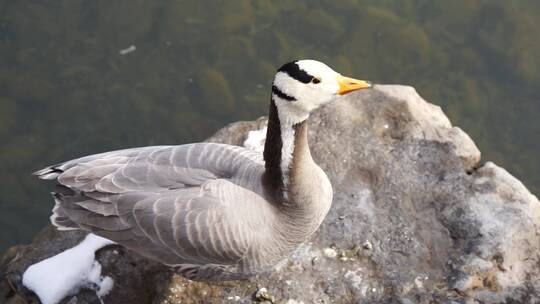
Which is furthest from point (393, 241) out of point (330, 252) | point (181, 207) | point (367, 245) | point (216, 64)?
point (216, 64)

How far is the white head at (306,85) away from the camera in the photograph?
314 cm

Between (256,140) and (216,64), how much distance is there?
2.24m

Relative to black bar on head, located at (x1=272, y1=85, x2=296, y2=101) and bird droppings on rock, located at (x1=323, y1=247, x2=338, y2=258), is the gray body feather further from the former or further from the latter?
black bar on head, located at (x1=272, y1=85, x2=296, y2=101)

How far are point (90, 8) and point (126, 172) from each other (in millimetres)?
3929

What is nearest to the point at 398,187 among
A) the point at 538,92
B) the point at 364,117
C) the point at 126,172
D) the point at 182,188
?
the point at 364,117

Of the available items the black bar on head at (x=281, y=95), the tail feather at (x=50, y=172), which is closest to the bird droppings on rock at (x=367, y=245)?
the black bar on head at (x=281, y=95)

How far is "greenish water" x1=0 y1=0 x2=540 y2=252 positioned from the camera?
21.7 feet

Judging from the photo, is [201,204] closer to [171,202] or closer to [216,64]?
[171,202]

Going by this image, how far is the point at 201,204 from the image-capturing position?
3.73m

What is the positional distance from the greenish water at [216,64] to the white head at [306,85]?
3.49 metres

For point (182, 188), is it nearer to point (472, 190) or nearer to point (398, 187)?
point (398, 187)

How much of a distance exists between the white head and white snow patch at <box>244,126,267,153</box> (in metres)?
1.58

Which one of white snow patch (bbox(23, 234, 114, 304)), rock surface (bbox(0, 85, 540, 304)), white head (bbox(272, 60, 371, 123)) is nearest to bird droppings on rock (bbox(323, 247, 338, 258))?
rock surface (bbox(0, 85, 540, 304))

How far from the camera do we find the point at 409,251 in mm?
4207
